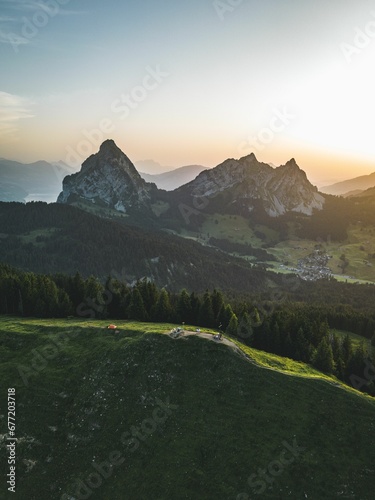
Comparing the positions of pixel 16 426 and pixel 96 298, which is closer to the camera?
pixel 16 426

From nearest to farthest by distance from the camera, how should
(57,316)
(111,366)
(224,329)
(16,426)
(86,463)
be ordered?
(86,463) → (16,426) → (111,366) → (224,329) → (57,316)

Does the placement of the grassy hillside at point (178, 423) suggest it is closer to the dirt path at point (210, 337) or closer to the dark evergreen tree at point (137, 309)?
the dirt path at point (210, 337)

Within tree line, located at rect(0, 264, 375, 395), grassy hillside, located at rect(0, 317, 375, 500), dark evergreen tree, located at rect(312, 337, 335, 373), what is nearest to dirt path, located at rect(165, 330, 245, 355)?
grassy hillside, located at rect(0, 317, 375, 500)

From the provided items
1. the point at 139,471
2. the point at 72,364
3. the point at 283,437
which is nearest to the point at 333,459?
the point at 283,437

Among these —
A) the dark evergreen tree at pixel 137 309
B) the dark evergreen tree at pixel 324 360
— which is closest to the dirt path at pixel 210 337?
the dark evergreen tree at pixel 324 360

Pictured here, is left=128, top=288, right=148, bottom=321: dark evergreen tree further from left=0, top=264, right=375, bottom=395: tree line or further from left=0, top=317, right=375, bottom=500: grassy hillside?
left=0, top=317, right=375, bottom=500: grassy hillside

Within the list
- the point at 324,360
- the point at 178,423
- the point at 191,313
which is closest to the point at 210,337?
the point at 178,423

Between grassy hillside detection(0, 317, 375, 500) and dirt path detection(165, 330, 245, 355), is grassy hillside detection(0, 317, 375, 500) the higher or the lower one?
the lower one

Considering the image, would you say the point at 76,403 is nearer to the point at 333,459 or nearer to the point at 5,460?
the point at 5,460
